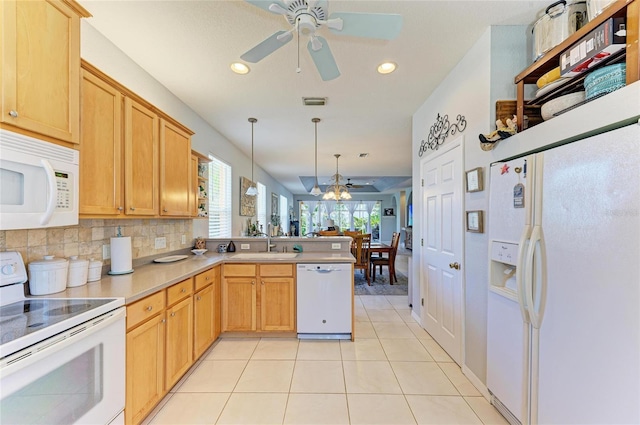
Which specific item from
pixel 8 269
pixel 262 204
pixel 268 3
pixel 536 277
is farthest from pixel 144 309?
pixel 262 204

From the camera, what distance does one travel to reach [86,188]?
158 centimetres

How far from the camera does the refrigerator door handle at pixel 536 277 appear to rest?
4.62 feet

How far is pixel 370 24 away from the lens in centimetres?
144

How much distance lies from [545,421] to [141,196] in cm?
287

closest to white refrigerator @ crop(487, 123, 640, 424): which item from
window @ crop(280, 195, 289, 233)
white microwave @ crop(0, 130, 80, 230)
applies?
white microwave @ crop(0, 130, 80, 230)

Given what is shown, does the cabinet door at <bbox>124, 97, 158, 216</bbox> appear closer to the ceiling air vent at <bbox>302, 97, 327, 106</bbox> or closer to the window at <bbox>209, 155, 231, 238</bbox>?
the ceiling air vent at <bbox>302, 97, 327, 106</bbox>

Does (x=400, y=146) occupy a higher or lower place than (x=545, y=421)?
higher

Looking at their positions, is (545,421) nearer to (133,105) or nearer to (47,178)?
(47,178)

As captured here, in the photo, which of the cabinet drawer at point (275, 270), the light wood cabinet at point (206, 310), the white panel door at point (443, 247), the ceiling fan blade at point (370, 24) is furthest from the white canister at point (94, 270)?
the white panel door at point (443, 247)

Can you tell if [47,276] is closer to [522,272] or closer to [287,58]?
[287,58]

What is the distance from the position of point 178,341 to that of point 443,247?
244 cm

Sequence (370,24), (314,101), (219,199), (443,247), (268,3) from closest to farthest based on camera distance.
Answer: (268,3) → (370,24) → (443,247) → (314,101) → (219,199)

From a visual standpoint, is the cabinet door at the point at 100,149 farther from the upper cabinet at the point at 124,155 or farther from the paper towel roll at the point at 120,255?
the paper towel roll at the point at 120,255

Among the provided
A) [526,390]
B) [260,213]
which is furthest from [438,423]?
[260,213]
